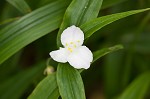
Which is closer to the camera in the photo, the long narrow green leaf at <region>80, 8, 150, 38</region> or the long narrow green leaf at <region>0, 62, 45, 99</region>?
the long narrow green leaf at <region>80, 8, 150, 38</region>

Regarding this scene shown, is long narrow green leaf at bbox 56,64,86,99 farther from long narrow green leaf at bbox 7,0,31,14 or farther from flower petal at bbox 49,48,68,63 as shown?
long narrow green leaf at bbox 7,0,31,14

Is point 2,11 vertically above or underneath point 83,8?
above

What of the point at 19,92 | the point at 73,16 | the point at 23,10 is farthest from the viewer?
the point at 19,92

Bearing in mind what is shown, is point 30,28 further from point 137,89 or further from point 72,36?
point 137,89

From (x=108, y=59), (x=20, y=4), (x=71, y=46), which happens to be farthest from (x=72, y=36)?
(x=108, y=59)

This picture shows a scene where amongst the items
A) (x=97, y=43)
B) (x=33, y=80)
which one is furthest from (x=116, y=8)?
(x=33, y=80)

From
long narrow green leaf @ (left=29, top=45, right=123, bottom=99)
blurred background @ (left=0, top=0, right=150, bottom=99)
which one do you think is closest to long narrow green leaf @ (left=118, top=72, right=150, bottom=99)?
blurred background @ (left=0, top=0, right=150, bottom=99)

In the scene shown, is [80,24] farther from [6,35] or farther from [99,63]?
[99,63]
